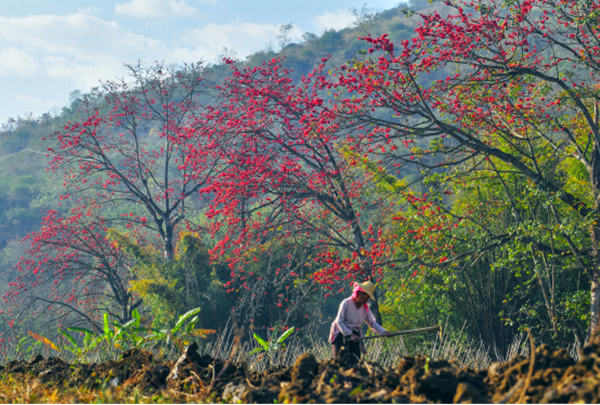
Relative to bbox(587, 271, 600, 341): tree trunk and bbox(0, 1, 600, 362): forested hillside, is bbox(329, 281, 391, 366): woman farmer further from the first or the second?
bbox(587, 271, 600, 341): tree trunk

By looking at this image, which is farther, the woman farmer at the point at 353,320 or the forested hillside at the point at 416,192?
the forested hillside at the point at 416,192

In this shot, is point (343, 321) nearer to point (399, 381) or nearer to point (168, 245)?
point (399, 381)

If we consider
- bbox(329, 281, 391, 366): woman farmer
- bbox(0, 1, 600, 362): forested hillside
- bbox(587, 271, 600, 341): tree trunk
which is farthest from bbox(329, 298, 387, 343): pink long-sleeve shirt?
bbox(587, 271, 600, 341): tree trunk

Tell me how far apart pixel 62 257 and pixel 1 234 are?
76.1 ft

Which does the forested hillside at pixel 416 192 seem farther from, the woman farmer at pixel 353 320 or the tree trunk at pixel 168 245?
the woman farmer at pixel 353 320

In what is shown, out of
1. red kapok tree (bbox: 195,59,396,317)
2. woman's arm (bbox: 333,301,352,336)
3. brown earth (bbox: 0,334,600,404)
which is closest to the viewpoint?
brown earth (bbox: 0,334,600,404)

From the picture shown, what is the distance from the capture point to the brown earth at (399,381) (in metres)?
2.66

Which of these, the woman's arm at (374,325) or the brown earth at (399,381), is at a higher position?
the brown earth at (399,381)

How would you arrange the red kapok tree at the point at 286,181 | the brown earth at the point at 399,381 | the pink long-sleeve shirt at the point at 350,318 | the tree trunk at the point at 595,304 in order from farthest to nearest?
the red kapok tree at the point at 286,181, the tree trunk at the point at 595,304, the pink long-sleeve shirt at the point at 350,318, the brown earth at the point at 399,381

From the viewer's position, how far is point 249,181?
30.1ft

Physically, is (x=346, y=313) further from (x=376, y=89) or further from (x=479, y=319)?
(x=479, y=319)

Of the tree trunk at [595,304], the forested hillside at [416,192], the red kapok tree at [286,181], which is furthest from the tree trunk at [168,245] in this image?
the tree trunk at [595,304]

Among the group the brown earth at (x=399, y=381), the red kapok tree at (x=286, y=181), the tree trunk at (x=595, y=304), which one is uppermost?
the red kapok tree at (x=286, y=181)

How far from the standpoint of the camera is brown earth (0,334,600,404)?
266 cm
